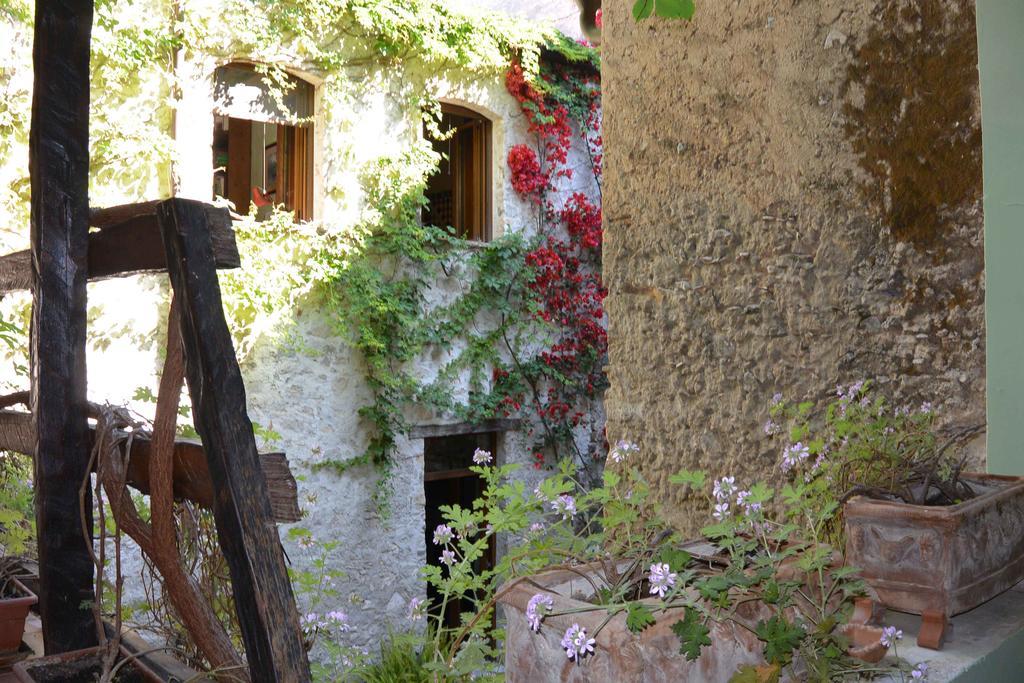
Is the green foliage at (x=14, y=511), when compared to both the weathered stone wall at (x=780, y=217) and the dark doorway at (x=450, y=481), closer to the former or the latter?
the weathered stone wall at (x=780, y=217)

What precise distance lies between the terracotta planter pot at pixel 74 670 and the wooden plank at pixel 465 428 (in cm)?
519

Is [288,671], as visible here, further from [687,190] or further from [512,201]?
[512,201]

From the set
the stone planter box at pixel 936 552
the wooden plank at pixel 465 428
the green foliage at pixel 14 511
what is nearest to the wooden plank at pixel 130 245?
the green foliage at pixel 14 511

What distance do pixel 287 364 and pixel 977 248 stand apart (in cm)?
499

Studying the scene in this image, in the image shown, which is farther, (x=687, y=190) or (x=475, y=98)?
(x=475, y=98)

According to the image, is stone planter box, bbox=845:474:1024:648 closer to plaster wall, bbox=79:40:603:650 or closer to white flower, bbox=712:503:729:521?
white flower, bbox=712:503:729:521

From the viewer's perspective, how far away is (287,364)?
22.5ft

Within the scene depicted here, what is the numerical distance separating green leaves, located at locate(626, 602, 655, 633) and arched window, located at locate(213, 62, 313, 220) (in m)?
5.95

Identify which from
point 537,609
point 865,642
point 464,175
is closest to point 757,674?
point 537,609

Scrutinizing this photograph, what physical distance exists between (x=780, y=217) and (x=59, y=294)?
107 inches

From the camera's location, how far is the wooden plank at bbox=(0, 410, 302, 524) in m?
1.78

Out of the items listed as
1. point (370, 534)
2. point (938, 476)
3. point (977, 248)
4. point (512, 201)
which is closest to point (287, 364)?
point (370, 534)

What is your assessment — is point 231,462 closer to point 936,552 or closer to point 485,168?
point 936,552

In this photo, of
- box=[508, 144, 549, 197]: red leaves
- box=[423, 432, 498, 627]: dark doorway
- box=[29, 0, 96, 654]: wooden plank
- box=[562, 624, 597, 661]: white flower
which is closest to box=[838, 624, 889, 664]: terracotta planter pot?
box=[562, 624, 597, 661]: white flower
